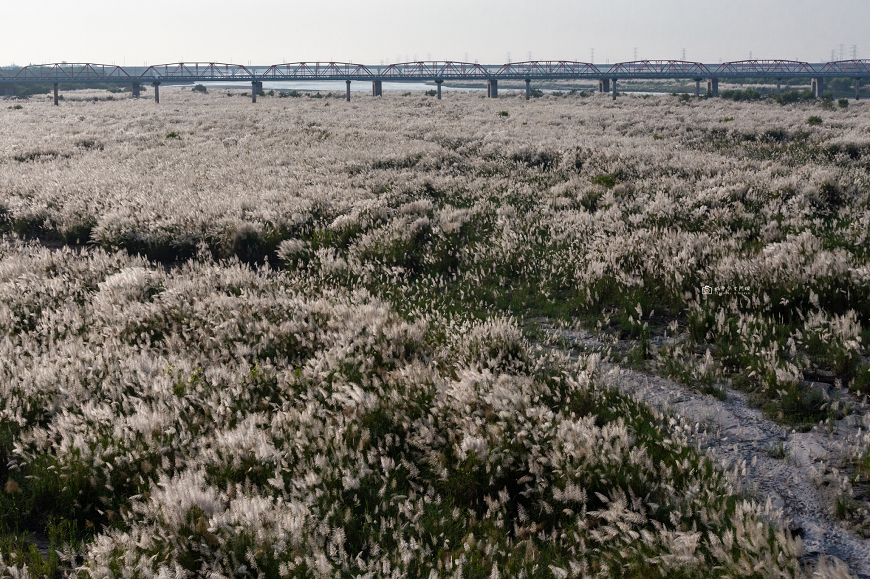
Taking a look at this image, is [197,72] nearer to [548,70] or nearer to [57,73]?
[57,73]

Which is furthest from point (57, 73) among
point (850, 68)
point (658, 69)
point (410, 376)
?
point (850, 68)

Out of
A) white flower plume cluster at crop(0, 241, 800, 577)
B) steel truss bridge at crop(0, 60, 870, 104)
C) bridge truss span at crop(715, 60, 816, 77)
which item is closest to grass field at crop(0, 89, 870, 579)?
white flower plume cluster at crop(0, 241, 800, 577)

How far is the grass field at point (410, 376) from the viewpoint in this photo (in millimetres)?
2691

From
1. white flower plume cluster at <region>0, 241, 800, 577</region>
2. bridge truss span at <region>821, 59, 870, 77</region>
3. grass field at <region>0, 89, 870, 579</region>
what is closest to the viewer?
white flower plume cluster at <region>0, 241, 800, 577</region>

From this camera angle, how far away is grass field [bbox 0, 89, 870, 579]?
2.69 metres

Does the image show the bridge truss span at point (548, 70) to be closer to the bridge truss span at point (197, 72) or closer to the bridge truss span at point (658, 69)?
the bridge truss span at point (658, 69)

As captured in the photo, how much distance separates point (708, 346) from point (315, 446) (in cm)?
357

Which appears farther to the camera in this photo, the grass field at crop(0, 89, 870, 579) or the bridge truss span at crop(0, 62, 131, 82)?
the bridge truss span at crop(0, 62, 131, 82)

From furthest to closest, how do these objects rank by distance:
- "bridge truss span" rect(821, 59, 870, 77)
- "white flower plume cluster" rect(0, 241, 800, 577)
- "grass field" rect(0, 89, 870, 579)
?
"bridge truss span" rect(821, 59, 870, 77)
"grass field" rect(0, 89, 870, 579)
"white flower plume cluster" rect(0, 241, 800, 577)

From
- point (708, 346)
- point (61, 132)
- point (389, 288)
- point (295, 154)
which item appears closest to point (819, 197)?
point (708, 346)

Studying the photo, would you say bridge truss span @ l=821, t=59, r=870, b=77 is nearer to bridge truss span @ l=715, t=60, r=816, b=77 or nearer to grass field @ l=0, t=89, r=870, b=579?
bridge truss span @ l=715, t=60, r=816, b=77

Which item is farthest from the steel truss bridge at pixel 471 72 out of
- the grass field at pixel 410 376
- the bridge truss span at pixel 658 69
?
the grass field at pixel 410 376

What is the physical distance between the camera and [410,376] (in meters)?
4.21

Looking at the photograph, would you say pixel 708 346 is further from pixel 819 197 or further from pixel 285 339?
pixel 819 197
